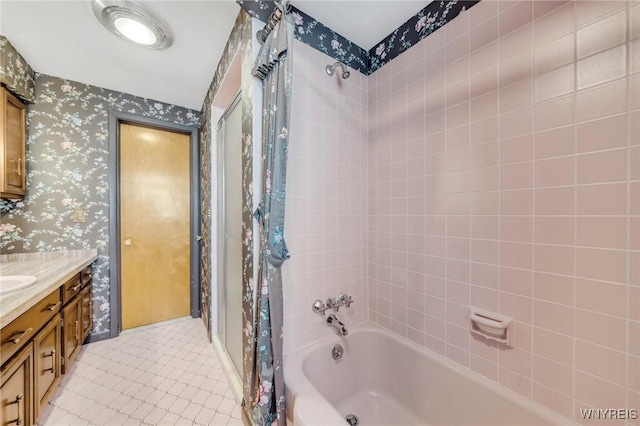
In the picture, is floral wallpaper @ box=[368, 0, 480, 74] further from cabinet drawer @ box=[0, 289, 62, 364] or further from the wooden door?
cabinet drawer @ box=[0, 289, 62, 364]

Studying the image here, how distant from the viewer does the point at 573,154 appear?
862 mm

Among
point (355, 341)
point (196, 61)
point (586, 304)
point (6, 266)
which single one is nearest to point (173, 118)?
point (196, 61)

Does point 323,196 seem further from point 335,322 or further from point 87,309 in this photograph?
point 87,309

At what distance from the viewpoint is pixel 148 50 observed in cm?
168

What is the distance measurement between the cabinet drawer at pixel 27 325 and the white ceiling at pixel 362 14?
7.03 ft

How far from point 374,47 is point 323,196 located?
3.80 ft

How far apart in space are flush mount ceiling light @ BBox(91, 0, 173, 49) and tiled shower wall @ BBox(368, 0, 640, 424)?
119cm

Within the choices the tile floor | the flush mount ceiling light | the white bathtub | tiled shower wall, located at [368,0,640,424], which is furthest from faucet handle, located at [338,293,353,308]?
the flush mount ceiling light

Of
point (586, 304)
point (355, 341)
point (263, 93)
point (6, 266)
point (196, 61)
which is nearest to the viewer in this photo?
point (586, 304)

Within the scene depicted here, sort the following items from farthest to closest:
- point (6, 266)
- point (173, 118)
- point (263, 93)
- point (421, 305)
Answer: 1. point (173, 118)
2. point (6, 266)
3. point (421, 305)
4. point (263, 93)

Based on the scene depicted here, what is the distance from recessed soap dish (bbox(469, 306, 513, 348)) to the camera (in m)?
1.02

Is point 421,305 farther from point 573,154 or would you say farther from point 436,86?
point 436,86

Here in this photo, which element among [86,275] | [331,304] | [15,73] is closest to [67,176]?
[15,73]

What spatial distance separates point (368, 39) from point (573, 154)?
1367 mm
